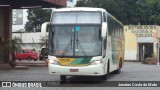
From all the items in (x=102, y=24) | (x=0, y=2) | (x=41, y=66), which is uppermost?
(x=0, y=2)

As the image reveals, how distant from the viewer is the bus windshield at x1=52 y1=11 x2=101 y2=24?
19.4 metres

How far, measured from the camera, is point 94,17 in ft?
64.1

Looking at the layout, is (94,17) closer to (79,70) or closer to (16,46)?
(79,70)

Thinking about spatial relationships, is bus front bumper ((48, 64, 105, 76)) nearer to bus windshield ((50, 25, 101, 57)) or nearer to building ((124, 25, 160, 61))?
bus windshield ((50, 25, 101, 57))

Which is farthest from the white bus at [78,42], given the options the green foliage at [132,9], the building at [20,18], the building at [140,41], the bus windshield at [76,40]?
the building at [20,18]

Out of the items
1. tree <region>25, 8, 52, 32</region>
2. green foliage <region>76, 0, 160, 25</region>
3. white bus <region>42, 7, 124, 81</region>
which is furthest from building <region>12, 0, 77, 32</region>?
white bus <region>42, 7, 124, 81</region>

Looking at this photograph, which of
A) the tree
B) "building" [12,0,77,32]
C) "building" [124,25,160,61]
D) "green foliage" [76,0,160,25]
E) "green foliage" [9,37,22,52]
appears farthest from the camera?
"building" [12,0,77,32]

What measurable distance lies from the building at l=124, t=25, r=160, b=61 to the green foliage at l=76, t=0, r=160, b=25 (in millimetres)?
22285

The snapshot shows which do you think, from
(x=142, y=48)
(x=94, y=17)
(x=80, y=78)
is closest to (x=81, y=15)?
(x=94, y=17)

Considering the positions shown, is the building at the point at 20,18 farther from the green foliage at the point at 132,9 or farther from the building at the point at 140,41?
the building at the point at 140,41

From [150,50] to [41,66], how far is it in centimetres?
3093

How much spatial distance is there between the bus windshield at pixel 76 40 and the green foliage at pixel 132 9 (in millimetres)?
66463

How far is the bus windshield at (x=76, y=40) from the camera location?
18828mm

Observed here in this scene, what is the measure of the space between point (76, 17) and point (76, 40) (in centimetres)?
120
